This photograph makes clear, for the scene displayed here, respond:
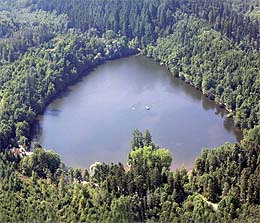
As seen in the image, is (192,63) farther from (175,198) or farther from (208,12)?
(175,198)

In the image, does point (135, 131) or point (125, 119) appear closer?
point (135, 131)

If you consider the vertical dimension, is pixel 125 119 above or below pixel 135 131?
below

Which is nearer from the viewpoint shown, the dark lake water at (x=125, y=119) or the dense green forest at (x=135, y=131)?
the dense green forest at (x=135, y=131)

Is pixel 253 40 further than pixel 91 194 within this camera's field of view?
Yes

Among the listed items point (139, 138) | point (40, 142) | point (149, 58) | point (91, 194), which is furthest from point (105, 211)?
point (149, 58)
